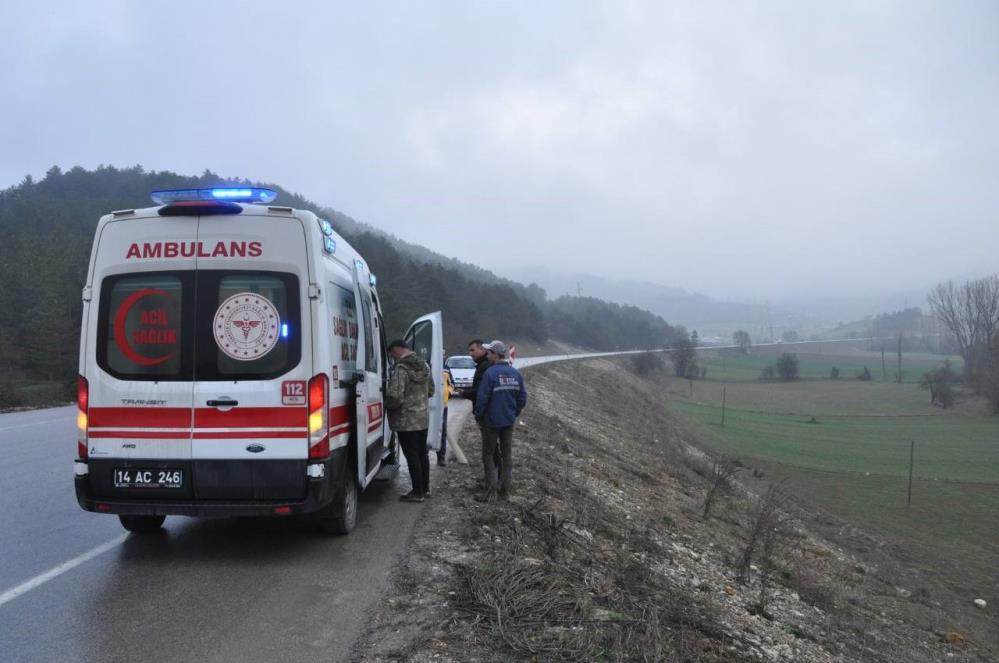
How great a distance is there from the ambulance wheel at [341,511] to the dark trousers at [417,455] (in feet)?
3.65

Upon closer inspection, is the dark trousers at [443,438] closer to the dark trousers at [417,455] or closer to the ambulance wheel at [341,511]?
the dark trousers at [417,455]

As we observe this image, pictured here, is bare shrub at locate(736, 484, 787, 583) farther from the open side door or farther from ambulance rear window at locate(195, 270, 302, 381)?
ambulance rear window at locate(195, 270, 302, 381)

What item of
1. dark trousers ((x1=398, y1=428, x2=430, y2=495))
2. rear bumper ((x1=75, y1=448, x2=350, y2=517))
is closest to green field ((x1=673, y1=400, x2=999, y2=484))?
dark trousers ((x1=398, y1=428, x2=430, y2=495))

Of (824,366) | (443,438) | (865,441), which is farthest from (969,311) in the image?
(443,438)

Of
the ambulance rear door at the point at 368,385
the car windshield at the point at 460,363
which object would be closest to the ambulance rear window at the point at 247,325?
the ambulance rear door at the point at 368,385

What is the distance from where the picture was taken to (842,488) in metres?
30.8

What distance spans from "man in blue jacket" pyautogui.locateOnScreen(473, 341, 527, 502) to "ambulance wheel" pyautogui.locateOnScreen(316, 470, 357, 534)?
6.04 feet

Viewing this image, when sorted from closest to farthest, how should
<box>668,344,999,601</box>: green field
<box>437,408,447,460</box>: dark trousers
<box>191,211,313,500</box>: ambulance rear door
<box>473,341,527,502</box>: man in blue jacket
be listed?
1. <box>191,211,313,500</box>: ambulance rear door
2. <box>473,341,527,502</box>: man in blue jacket
3. <box>437,408,447,460</box>: dark trousers
4. <box>668,344,999,601</box>: green field

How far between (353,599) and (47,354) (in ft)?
137

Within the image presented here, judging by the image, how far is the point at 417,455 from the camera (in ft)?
26.4

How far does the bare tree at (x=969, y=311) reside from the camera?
101m

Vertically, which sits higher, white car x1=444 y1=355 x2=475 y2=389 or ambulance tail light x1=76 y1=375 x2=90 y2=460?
ambulance tail light x1=76 y1=375 x2=90 y2=460

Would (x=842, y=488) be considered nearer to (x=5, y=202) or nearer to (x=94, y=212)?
(x=94, y=212)

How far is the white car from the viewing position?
26.0 metres
